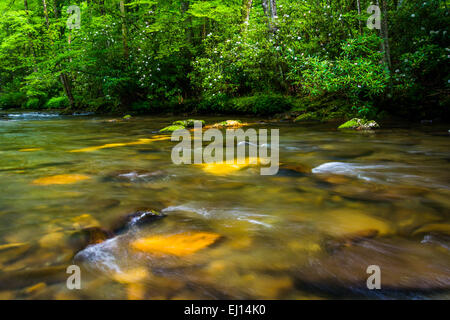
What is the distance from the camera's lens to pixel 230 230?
2.18 metres

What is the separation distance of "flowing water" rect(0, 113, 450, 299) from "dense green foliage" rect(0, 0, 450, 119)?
177 inches

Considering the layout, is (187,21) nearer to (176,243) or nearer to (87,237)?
(87,237)

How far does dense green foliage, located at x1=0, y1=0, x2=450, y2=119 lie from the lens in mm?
7875

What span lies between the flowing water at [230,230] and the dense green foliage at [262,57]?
4.50 m

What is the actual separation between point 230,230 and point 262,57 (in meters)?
10.4

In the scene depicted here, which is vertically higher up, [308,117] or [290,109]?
[290,109]

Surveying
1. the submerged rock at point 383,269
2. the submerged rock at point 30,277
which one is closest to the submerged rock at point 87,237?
the submerged rock at point 30,277

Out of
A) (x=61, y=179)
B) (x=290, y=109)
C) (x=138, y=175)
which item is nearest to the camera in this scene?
(x=61, y=179)

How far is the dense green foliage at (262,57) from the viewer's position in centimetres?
788

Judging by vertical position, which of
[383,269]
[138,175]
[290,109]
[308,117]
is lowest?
[383,269]

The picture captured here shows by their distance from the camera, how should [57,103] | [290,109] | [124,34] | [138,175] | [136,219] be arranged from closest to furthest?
[136,219] < [138,175] < [290,109] < [124,34] < [57,103]

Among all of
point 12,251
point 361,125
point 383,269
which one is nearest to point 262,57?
point 361,125

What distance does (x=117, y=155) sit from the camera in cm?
512

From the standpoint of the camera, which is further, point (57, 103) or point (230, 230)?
point (57, 103)
